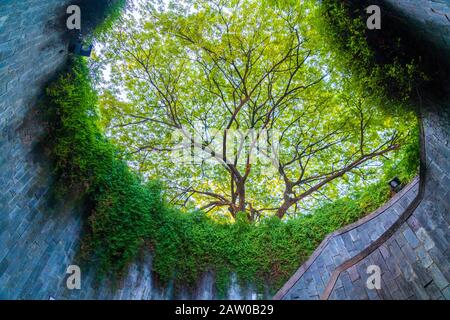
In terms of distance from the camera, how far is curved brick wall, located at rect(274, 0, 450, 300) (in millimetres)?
3213

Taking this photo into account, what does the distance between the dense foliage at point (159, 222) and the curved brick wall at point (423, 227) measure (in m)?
0.84

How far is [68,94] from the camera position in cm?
448

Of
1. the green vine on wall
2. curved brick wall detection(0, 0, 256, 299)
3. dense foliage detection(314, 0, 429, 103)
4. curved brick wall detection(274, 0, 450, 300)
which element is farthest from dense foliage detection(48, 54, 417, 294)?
dense foliage detection(314, 0, 429, 103)

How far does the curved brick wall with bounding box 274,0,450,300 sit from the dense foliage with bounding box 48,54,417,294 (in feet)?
2.75

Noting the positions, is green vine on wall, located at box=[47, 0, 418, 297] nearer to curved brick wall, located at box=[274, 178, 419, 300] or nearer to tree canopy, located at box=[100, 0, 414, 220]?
curved brick wall, located at box=[274, 178, 419, 300]

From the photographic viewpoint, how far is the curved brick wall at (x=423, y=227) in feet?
10.5

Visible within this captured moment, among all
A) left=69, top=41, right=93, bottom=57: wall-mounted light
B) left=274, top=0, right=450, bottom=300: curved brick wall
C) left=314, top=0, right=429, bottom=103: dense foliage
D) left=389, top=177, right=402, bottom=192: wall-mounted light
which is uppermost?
left=69, top=41, right=93, bottom=57: wall-mounted light

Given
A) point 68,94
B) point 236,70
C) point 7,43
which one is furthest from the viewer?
point 236,70

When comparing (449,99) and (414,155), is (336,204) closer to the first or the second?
(414,155)

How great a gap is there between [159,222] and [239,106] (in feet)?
16.6

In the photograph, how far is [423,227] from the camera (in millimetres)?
3842
